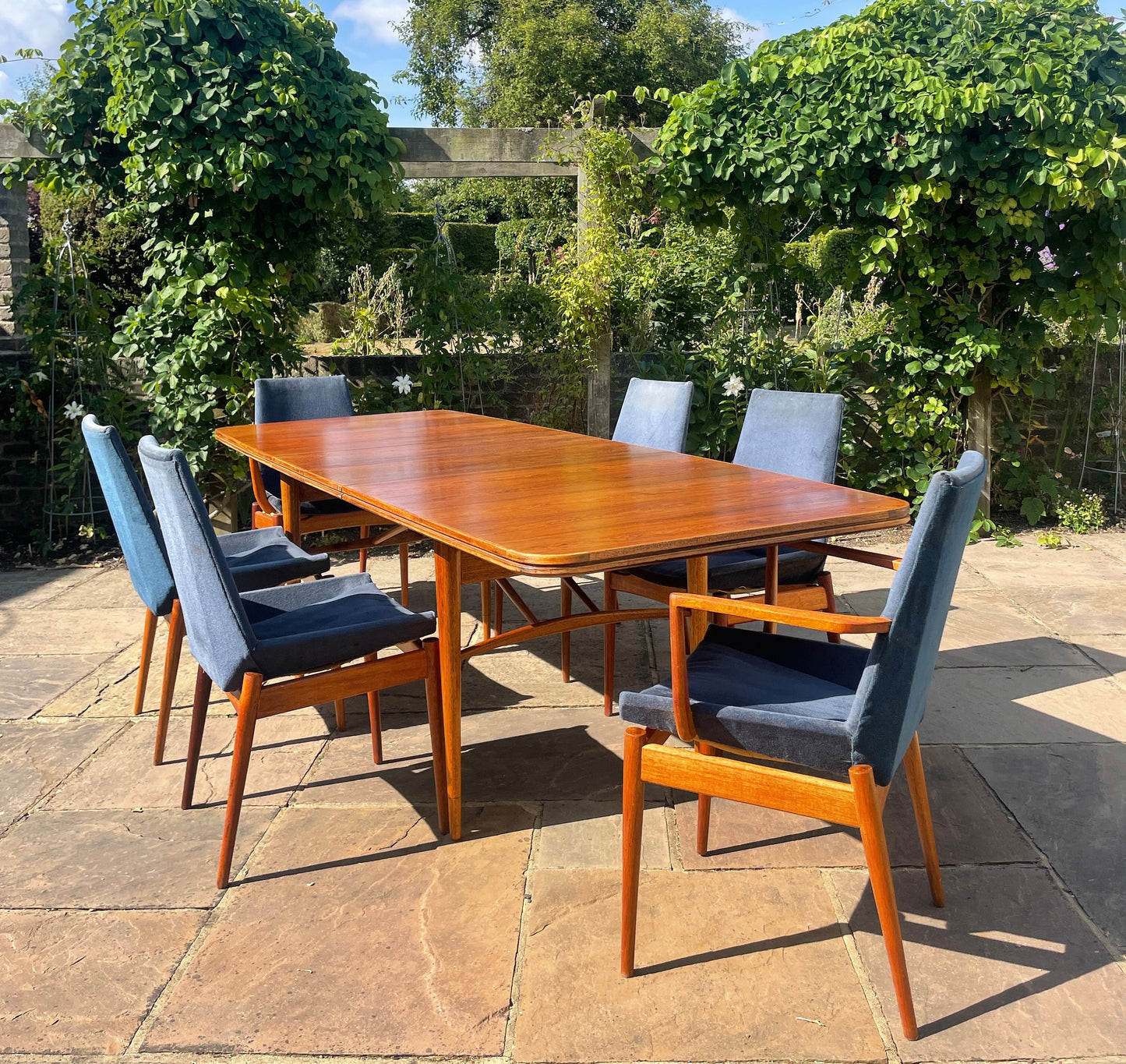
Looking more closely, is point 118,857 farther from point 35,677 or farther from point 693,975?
point 35,677

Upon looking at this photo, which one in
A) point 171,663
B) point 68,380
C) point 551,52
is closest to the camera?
point 171,663

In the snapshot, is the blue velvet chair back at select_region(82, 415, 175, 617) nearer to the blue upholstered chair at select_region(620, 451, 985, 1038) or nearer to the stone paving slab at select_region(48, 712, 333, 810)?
the stone paving slab at select_region(48, 712, 333, 810)

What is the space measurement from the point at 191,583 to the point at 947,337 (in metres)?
4.27

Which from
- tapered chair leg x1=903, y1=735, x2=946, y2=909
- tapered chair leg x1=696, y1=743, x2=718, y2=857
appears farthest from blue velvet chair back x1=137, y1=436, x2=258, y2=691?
tapered chair leg x1=903, y1=735, x2=946, y2=909

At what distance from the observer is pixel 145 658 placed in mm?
3242

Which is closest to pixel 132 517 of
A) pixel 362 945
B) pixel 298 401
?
pixel 362 945

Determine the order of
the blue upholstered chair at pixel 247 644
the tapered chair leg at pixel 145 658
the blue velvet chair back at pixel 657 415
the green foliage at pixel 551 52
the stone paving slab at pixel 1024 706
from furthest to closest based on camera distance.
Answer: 1. the green foliage at pixel 551 52
2. the blue velvet chair back at pixel 657 415
3. the tapered chair leg at pixel 145 658
4. the stone paving slab at pixel 1024 706
5. the blue upholstered chair at pixel 247 644

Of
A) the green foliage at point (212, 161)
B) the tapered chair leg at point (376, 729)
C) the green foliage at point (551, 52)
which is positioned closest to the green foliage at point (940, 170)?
the green foliage at point (212, 161)

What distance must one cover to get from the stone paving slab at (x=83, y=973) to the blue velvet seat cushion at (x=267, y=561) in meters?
1.14

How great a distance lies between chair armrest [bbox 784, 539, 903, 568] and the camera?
8.09 ft

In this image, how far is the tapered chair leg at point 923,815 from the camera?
2109 millimetres

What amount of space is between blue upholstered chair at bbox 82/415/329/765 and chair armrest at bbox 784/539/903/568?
56.8 inches

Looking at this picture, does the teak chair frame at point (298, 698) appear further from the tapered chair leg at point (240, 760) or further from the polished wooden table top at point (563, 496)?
the polished wooden table top at point (563, 496)

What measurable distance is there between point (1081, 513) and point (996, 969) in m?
4.30
